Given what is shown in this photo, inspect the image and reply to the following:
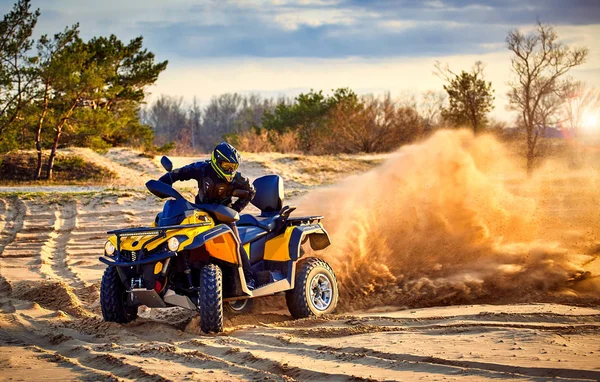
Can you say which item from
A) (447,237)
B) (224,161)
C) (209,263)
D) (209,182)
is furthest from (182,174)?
(447,237)

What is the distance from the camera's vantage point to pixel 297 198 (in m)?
20.5

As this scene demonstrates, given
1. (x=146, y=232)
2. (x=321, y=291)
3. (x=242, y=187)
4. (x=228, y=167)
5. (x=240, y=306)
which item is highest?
(x=228, y=167)

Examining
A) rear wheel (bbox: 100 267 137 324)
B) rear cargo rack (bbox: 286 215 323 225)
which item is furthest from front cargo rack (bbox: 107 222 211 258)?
rear cargo rack (bbox: 286 215 323 225)

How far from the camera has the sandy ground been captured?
596 cm

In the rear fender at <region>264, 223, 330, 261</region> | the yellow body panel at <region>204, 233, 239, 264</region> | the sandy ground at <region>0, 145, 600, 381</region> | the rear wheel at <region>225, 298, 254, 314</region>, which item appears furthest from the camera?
the rear wheel at <region>225, 298, 254, 314</region>

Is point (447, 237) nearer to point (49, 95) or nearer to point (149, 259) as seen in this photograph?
point (149, 259)

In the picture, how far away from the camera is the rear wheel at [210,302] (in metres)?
7.88

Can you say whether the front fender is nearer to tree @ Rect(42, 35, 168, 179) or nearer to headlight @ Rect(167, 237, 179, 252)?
headlight @ Rect(167, 237, 179, 252)

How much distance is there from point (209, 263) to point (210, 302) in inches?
23.3

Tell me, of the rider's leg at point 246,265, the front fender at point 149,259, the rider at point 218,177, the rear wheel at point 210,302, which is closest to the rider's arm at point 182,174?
the rider at point 218,177

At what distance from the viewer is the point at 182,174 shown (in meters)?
8.66

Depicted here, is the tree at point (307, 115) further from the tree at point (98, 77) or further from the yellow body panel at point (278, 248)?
the yellow body panel at point (278, 248)

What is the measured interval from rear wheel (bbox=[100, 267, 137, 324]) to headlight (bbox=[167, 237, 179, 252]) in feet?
3.25

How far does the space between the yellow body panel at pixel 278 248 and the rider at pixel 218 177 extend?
46 cm
